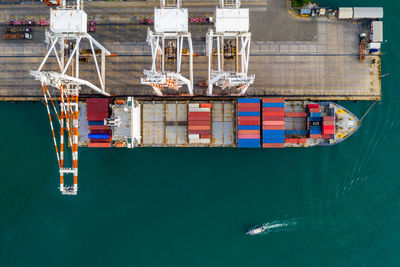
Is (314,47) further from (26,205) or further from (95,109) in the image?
(26,205)

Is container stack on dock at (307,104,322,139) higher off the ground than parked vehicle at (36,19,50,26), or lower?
lower

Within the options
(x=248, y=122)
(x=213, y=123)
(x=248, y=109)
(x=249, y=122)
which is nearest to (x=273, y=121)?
(x=249, y=122)

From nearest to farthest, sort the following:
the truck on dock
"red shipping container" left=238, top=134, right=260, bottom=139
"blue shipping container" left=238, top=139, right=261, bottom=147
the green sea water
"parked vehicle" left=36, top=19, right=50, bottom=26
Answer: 1. "red shipping container" left=238, top=134, right=260, bottom=139
2. "blue shipping container" left=238, top=139, right=261, bottom=147
3. the green sea water
4. the truck on dock
5. "parked vehicle" left=36, top=19, right=50, bottom=26

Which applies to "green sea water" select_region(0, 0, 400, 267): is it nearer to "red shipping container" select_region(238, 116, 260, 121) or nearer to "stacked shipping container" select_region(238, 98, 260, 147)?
"stacked shipping container" select_region(238, 98, 260, 147)

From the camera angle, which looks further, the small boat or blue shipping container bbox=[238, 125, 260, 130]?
the small boat

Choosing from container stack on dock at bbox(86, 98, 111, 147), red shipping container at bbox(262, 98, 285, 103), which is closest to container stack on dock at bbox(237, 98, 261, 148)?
red shipping container at bbox(262, 98, 285, 103)

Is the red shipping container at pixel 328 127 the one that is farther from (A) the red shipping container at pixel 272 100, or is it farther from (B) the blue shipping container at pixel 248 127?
(B) the blue shipping container at pixel 248 127
